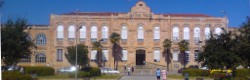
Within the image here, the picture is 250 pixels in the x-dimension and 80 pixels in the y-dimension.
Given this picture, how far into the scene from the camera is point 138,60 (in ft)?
306

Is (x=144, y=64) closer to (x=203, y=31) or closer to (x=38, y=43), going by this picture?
(x=203, y=31)

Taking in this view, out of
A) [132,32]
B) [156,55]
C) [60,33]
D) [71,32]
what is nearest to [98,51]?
[71,32]

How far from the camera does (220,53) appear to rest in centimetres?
3988

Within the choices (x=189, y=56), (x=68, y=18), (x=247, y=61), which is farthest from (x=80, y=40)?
(x=247, y=61)

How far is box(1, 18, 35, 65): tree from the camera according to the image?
4216cm

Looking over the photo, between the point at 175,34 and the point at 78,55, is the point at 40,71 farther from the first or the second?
the point at 175,34

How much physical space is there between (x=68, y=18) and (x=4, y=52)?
49960 mm

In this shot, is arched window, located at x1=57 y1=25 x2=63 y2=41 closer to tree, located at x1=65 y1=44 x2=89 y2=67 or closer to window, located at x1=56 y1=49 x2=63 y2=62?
window, located at x1=56 y1=49 x2=63 y2=62

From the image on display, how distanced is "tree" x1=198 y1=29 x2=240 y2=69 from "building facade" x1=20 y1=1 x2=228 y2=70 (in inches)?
1934

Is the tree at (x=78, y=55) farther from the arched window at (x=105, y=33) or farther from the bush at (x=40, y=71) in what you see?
the bush at (x=40, y=71)

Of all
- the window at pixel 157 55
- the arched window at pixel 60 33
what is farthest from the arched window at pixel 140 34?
the arched window at pixel 60 33

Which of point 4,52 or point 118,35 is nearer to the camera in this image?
point 4,52

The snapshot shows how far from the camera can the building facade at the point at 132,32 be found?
91062 millimetres

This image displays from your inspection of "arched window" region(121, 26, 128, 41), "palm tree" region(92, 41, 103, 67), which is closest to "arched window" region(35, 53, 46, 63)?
"palm tree" region(92, 41, 103, 67)
